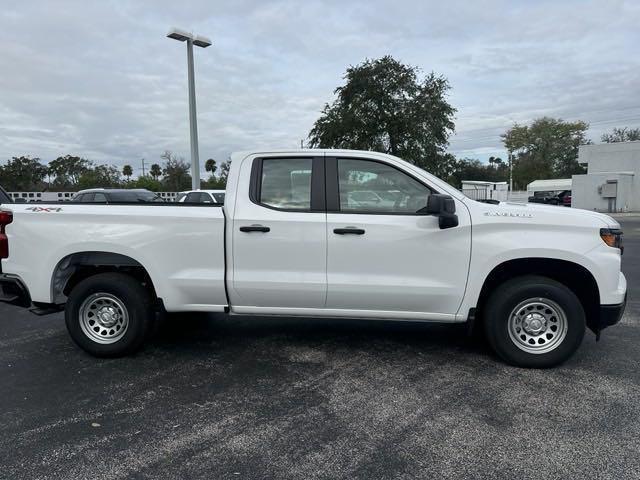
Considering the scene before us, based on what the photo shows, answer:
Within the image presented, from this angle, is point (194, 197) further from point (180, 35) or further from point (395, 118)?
point (395, 118)

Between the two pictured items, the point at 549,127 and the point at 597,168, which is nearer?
the point at 597,168

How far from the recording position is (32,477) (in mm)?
Result: 2781

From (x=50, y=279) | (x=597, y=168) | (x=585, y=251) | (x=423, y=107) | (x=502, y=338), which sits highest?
(x=423, y=107)

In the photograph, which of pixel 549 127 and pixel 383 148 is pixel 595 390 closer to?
pixel 383 148

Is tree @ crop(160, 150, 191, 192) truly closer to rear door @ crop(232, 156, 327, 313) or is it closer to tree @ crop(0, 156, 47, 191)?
tree @ crop(0, 156, 47, 191)

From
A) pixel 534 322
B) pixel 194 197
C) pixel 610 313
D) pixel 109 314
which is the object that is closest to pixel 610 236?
pixel 610 313

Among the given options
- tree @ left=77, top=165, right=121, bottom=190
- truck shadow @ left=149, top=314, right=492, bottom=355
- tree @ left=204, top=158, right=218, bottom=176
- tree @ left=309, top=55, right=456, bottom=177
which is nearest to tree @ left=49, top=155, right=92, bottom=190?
tree @ left=77, top=165, right=121, bottom=190

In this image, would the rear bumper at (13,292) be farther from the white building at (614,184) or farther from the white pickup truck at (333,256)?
the white building at (614,184)

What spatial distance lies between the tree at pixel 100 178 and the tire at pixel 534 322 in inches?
2399

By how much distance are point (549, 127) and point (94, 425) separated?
8568 cm

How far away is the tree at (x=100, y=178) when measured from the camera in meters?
60.8

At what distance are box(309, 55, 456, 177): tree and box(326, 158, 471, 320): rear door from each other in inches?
1276

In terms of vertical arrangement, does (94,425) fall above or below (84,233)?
below

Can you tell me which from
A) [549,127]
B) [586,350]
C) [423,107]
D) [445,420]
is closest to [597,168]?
[423,107]
